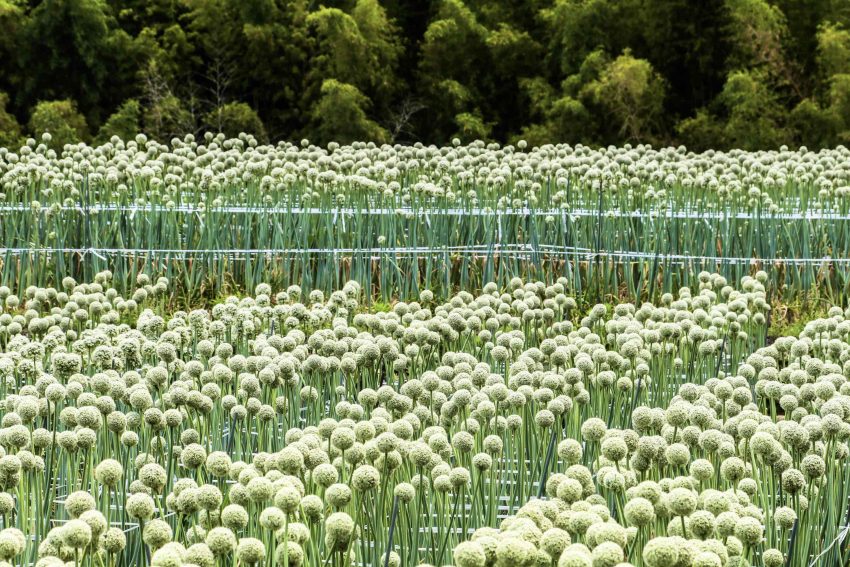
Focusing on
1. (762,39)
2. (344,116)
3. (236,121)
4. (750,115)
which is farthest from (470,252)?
(236,121)

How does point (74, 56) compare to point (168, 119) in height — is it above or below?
above

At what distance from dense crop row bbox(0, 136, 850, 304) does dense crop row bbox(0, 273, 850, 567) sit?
2.45m

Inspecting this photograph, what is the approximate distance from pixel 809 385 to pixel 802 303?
412 cm

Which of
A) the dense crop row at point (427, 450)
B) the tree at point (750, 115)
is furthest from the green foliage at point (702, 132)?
the dense crop row at point (427, 450)

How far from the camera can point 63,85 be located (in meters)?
18.8

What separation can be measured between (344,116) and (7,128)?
514cm

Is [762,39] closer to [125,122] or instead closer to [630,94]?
[630,94]

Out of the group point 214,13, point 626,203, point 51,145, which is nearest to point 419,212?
point 626,203

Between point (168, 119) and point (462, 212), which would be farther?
point (168, 119)

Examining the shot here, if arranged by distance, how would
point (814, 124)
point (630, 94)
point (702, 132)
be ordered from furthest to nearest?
point (702, 132), point (630, 94), point (814, 124)

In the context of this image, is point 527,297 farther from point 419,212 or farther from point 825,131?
point 825,131

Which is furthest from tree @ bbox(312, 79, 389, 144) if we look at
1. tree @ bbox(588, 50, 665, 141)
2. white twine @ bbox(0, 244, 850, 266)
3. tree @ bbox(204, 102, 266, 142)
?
white twine @ bbox(0, 244, 850, 266)

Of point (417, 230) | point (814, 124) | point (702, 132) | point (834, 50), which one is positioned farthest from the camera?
point (702, 132)

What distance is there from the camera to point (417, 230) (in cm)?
764
